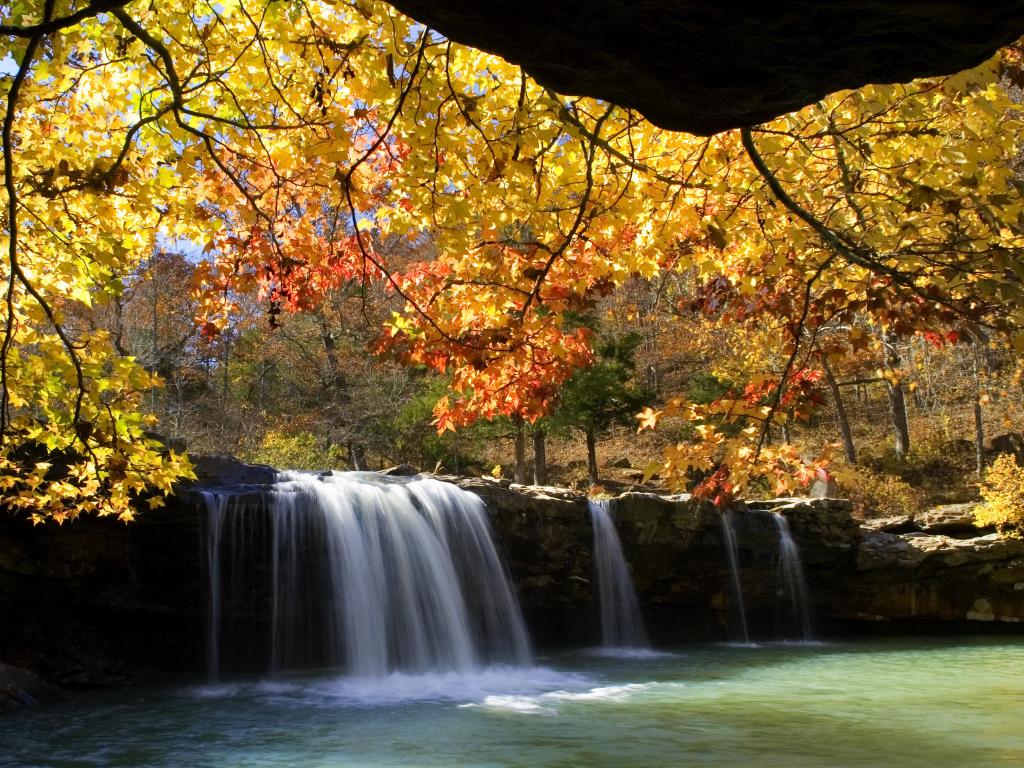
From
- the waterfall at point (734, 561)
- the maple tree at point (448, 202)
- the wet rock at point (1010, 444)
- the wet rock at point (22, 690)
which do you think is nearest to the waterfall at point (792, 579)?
the waterfall at point (734, 561)

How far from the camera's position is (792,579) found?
14.4 m

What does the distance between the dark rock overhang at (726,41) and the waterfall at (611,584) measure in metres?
11.6

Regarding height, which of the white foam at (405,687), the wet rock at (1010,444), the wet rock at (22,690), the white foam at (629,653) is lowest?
the white foam at (629,653)

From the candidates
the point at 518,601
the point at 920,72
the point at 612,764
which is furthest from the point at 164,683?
the point at 920,72

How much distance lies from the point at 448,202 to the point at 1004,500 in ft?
41.4

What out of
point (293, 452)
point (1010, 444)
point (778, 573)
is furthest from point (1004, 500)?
point (293, 452)

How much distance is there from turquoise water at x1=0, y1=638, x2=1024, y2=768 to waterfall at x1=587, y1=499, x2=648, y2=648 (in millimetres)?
2072

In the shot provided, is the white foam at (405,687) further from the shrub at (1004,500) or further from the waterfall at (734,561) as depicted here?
the shrub at (1004,500)

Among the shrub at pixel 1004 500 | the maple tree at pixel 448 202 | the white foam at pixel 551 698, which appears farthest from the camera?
the shrub at pixel 1004 500

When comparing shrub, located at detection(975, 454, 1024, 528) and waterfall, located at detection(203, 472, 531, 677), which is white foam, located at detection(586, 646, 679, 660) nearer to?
waterfall, located at detection(203, 472, 531, 677)

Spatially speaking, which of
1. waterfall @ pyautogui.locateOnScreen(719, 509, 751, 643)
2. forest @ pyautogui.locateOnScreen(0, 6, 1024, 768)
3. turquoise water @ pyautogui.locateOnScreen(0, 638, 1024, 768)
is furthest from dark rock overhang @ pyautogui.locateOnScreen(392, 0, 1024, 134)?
waterfall @ pyautogui.locateOnScreen(719, 509, 751, 643)

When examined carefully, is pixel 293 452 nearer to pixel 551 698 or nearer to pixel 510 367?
pixel 551 698

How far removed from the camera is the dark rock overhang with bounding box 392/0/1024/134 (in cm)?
171

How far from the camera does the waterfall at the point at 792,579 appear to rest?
14242 millimetres
